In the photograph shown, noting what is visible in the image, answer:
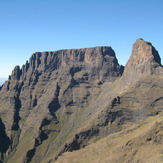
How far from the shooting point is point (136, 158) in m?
198

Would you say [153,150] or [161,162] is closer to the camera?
[161,162]

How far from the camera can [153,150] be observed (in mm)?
196875

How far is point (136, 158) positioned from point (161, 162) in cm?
2619

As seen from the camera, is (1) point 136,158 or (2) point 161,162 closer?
(2) point 161,162

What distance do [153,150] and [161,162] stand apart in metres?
21.3

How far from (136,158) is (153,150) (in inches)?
611

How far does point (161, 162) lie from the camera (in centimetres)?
17575
